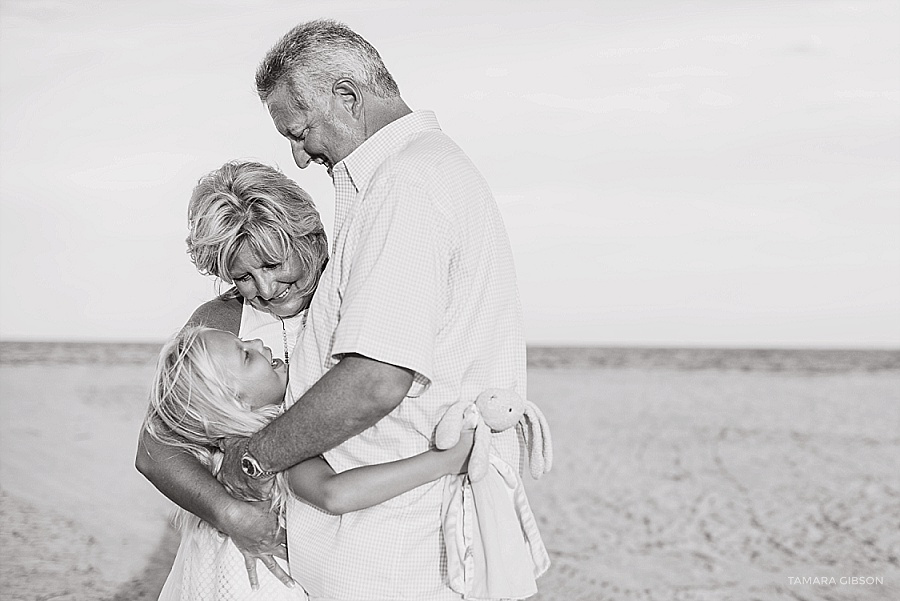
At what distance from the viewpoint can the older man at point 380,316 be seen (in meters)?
1.92

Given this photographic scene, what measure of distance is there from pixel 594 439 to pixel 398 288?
1057 cm

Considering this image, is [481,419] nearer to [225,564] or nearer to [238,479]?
[238,479]

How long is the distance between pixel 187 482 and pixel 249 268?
59 cm

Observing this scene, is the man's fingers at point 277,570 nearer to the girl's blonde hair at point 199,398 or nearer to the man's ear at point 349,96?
the girl's blonde hair at point 199,398

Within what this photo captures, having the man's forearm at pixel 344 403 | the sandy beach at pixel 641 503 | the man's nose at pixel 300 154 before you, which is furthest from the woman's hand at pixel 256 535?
the sandy beach at pixel 641 503

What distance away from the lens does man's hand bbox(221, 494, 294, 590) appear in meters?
2.42

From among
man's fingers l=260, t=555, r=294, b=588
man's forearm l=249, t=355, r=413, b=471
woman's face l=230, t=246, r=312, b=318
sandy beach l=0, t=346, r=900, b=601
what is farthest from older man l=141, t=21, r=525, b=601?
sandy beach l=0, t=346, r=900, b=601

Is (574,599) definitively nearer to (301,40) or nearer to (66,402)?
(301,40)

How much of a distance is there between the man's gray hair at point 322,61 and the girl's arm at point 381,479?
828 mm

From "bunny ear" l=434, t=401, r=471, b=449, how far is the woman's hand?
635 millimetres

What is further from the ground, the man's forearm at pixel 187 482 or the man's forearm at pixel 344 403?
the man's forearm at pixel 344 403

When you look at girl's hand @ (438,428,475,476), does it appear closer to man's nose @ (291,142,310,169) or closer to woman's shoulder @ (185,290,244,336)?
man's nose @ (291,142,310,169)

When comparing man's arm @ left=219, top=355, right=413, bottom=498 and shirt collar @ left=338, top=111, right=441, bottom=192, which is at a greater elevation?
shirt collar @ left=338, top=111, right=441, bottom=192

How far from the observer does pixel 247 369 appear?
2.49 metres
